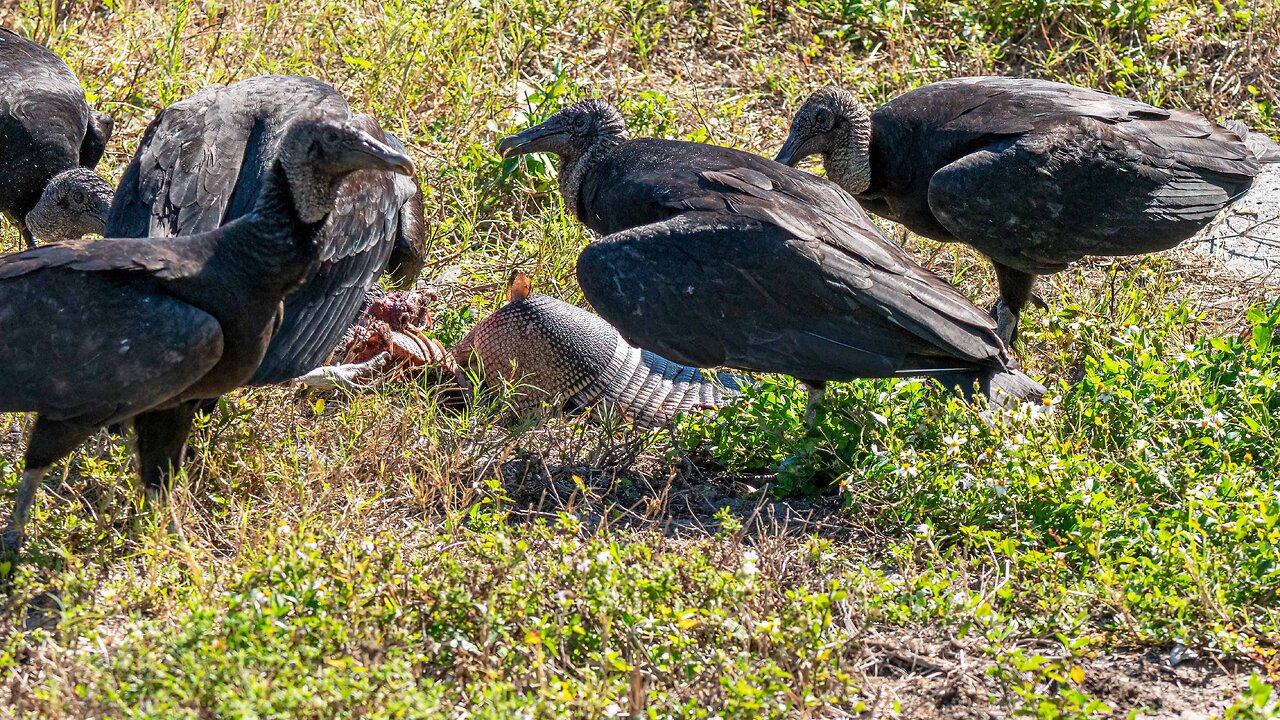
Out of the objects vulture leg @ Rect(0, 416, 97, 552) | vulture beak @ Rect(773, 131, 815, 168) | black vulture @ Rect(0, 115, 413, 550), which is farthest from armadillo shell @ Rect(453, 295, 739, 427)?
vulture leg @ Rect(0, 416, 97, 552)

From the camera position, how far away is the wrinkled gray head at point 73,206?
5.68 meters

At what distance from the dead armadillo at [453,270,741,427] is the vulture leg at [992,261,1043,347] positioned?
3.59 feet

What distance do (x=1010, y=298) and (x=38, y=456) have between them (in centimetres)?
340

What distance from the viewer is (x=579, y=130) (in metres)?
5.29

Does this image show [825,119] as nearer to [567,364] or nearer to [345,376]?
[567,364]

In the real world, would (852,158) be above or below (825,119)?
below

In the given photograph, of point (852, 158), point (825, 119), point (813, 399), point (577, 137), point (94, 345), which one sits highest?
point (825, 119)

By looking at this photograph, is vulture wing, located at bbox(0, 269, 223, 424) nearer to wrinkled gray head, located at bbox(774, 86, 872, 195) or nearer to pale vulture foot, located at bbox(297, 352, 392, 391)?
pale vulture foot, located at bbox(297, 352, 392, 391)

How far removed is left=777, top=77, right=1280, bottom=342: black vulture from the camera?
4.94m

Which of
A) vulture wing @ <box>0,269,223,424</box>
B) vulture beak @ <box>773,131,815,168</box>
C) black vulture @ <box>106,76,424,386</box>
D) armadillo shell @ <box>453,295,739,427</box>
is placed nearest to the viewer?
vulture wing @ <box>0,269,223,424</box>

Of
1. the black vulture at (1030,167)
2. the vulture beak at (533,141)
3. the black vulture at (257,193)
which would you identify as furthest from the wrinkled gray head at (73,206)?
the black vulture at (1030,167)

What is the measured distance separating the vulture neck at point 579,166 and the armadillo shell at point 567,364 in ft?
1.55

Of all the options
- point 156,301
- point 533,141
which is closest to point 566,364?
point 533,141

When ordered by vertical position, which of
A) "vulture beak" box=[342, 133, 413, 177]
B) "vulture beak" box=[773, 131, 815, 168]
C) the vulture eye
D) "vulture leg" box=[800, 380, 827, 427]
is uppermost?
"vulture beak" box=[342, 133, 413, 177]
